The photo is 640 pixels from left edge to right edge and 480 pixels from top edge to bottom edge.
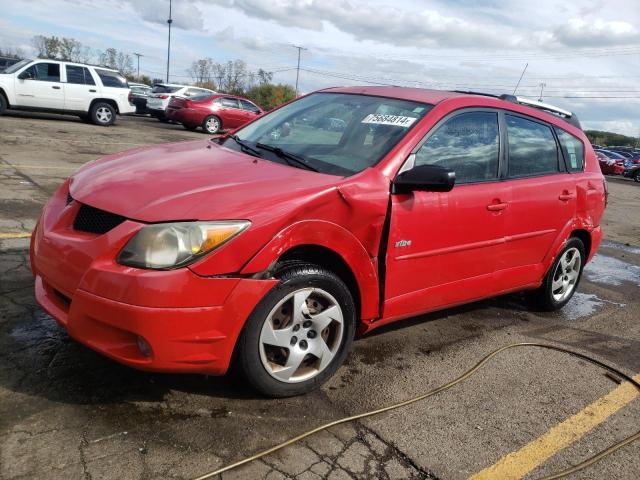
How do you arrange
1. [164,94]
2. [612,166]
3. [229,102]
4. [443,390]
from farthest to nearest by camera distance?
[612,166], [164,94], [229,102], [443,390]

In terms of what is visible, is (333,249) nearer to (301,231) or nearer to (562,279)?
(301,231)

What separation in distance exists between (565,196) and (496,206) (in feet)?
3.23

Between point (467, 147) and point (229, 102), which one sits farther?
point (229, 102)

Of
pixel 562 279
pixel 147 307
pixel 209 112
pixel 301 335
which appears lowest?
pixel 209 112

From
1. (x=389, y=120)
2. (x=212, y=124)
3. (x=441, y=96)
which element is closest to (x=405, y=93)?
(x=441, y=96)

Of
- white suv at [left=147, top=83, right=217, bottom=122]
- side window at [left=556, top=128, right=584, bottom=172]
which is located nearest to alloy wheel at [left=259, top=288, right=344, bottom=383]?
side window at [left=556, top=128, right=584, bottom=172]

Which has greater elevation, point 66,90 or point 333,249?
point 333,249

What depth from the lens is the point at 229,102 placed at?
20.3m

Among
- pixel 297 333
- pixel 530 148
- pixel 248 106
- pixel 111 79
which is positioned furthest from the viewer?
pixel 248 106

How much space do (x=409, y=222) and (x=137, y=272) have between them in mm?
1566

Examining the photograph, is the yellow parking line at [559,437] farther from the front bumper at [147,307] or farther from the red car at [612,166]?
the red car at [612,166]

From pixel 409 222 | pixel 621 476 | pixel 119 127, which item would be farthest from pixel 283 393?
pixel 119 127

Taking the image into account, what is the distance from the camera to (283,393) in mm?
2936

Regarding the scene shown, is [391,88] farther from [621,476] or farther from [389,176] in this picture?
[621,476]
